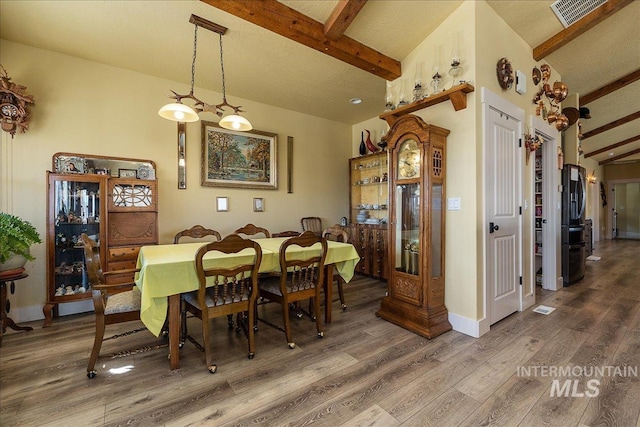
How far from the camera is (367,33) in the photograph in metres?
2.88

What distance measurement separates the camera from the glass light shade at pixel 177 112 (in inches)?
92.7

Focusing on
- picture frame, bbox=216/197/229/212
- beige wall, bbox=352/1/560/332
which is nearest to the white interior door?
beige wall, bbox=352/1/560/332

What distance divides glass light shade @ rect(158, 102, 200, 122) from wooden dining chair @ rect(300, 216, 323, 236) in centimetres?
266

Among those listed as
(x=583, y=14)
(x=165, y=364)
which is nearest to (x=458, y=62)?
(x=583, y=14)

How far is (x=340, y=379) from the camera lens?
1945 mm

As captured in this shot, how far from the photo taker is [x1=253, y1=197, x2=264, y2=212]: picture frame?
14.3 feet

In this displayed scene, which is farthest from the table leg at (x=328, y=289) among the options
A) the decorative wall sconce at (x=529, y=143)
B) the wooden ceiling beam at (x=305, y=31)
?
the decorative wall sconce at (x=529, y=143)

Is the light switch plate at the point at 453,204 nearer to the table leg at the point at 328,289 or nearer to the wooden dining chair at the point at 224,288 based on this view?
the table leg at the point at 328,289

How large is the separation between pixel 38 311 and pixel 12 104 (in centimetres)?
211

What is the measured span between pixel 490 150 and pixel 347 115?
9.20 feet

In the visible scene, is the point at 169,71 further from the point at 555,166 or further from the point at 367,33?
the point at 555,166

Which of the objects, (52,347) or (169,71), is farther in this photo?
(169,71)

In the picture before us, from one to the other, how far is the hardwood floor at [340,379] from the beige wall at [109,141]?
1317 millimetres

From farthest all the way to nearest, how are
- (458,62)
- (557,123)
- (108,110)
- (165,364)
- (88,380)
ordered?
(557,123) < (108,110) < (458,62) < (165,364) < (88,380)
